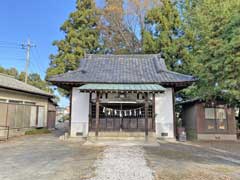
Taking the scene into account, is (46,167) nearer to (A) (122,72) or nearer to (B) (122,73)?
(B) (122,73)

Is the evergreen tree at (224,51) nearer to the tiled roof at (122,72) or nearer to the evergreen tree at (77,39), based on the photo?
the tiled roof at (122,72)

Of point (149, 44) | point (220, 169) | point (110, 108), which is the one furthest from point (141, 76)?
point (220, 169)

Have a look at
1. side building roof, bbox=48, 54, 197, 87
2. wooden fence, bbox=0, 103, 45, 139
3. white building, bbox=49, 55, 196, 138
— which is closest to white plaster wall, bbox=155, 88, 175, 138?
white building, bbox=49, 55, 196, 138

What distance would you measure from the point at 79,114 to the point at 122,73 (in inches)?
162

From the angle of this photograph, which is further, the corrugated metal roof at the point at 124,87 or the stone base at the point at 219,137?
the stone base at the point at 219,137

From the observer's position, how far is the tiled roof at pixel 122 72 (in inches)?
491

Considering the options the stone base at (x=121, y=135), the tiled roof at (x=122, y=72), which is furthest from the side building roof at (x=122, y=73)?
the stone base at (x=121, y=135)

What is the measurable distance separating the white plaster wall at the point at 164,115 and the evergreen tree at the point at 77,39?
10255mm

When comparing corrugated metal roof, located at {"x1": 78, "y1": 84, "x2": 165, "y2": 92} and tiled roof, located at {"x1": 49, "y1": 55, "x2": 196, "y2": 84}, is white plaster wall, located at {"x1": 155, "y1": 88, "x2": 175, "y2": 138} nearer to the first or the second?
tiled roof, located at {"x1": 49, "y1": 55, "x2": 196, "y2": 84}

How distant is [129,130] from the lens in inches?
483

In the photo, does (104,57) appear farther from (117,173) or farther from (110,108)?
(117,173)

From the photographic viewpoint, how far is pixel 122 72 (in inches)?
549

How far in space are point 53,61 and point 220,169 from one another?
60.8 ft

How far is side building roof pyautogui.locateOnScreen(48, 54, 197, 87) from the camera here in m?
12.4
